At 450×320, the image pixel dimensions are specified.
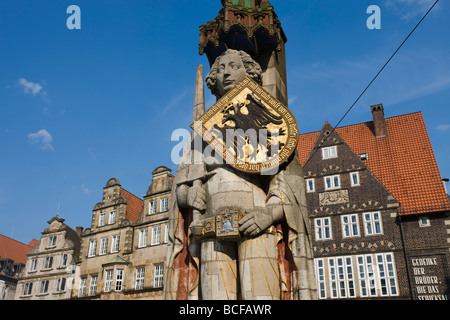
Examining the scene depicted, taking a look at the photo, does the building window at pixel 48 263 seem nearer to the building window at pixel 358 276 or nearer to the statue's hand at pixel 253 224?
the building window at pixel 358 276

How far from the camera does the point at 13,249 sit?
43.5m

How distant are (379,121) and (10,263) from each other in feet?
113

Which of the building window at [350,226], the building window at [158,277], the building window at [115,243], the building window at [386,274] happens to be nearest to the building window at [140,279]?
the building window at [158,277]

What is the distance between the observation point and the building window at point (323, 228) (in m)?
21.4

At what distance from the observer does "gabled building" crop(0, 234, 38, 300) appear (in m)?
36.5

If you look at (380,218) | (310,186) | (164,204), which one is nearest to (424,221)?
(380,218)

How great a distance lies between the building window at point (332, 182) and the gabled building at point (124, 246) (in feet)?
33.5

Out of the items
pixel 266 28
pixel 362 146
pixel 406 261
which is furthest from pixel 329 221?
pixel 266 28

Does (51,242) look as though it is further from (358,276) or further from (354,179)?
(358,276)

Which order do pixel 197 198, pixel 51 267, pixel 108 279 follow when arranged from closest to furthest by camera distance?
1. pixel 197 198
2. pixel 108 279
3. pixel 51 267

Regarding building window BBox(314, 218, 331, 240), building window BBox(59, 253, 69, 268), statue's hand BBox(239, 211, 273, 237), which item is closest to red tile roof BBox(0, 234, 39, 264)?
building window BBox(59, 253, 69, 268)

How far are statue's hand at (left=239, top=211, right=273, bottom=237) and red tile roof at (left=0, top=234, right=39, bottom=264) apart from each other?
42448mm

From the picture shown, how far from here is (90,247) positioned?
2992cm
